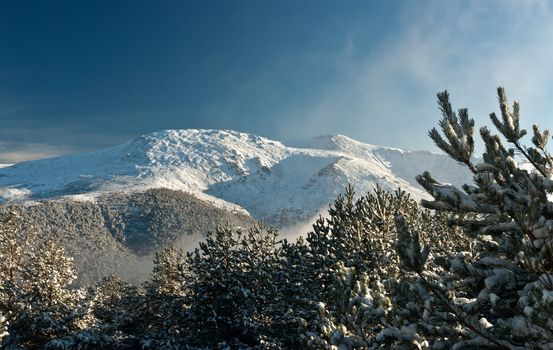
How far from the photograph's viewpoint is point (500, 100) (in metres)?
5.23

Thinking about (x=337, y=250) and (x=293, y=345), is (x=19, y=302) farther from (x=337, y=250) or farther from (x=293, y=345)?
(x=337, y=250)

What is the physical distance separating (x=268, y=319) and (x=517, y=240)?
23.9 m

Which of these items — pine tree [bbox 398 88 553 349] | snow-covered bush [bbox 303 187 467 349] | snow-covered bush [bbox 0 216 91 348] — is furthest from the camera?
snow-covered bush [bbox 0 216 91 348]

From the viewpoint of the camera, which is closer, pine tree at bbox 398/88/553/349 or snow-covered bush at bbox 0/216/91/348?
pine tree at bbox 398/88/553/349

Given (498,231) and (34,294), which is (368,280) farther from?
(34,294)

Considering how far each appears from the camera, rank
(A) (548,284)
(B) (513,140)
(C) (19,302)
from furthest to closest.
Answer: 1. (C) (19,302)
2. (B) (513,140)
3. (A) (548,284)

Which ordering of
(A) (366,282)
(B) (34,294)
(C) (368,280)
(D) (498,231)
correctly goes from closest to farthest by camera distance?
(D) (498,231) → (A) (366,282) → (C) (368,280) → (B) (34,294)

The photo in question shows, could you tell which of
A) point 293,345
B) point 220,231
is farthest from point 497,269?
point 220,231

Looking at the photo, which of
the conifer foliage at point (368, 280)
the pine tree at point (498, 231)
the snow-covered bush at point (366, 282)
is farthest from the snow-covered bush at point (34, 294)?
the pine tree at point (498, 231)

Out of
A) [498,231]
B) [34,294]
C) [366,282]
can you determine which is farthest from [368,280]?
[34,294]

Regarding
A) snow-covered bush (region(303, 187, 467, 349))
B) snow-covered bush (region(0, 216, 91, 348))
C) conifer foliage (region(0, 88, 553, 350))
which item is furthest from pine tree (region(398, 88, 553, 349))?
snow-covered bush (region(0, 216, 91, 348))

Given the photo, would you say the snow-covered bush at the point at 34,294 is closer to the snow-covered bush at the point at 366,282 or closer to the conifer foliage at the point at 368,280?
the conifer foliage at the point at 368,280

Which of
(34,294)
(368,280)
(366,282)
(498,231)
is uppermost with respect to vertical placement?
(34,294)

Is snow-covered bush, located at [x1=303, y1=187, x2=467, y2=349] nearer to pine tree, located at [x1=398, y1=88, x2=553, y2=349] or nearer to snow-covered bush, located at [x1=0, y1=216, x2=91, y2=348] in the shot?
pine tree, located at [x1=398, y1=88, x2=553, y2=349]
